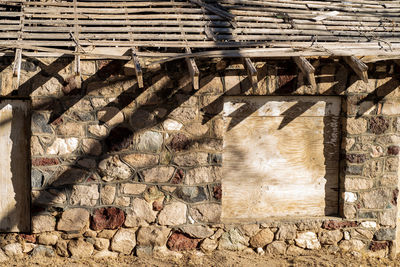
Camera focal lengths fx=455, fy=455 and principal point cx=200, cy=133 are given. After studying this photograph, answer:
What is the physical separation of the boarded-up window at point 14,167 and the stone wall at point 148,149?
167mm

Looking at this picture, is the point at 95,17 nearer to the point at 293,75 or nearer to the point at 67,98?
the point at 67,98

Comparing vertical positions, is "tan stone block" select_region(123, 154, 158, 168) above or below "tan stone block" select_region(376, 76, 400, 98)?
below

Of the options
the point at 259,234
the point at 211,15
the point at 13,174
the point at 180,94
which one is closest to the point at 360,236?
the point at 259,234

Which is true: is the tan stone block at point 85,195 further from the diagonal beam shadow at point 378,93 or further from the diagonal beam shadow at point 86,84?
the diagonal beam shadow at point 378,93

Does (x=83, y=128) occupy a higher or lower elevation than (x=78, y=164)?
higher

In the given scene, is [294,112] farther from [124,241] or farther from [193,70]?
[124,241]

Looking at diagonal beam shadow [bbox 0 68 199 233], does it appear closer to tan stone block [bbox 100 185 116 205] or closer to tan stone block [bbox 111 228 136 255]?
tan stone block [bbox 100 185 116 205]

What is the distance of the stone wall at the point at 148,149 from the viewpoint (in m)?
4.46

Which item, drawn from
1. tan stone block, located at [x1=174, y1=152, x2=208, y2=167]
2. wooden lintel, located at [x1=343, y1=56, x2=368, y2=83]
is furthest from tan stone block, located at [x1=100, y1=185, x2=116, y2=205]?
wooden lintel, located at [x1=343, y1=56, x2=368, y2=83]

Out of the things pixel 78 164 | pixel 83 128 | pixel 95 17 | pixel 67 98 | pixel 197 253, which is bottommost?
pixel 197 253

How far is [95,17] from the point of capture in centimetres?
477

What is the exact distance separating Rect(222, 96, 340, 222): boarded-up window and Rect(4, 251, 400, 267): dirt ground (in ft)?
1.40

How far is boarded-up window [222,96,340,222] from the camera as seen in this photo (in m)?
4.88

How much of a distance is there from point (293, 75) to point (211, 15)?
1.13 metres
